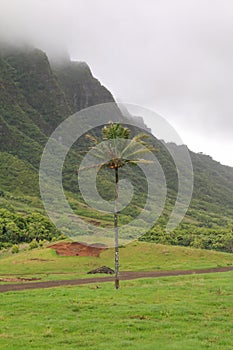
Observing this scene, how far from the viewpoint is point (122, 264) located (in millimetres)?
59062

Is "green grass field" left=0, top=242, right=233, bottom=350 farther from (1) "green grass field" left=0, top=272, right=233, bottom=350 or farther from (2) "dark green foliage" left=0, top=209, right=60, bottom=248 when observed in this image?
(2) "dark green foliage" left=0, top=209, right=60, bottom=248

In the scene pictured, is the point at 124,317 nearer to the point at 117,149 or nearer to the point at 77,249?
the point at 117,149

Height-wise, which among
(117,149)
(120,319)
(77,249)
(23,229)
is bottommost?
(120,319)

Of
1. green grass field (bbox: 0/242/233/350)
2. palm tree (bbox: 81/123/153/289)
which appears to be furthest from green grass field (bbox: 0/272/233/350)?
palm tree (bbox: 81/123/153/289)

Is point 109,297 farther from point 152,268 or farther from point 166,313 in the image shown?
point 152,268

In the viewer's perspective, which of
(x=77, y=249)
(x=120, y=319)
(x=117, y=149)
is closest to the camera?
(x=120, y=319)

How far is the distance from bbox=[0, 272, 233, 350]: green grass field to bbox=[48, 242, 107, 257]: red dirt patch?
33.3 meters

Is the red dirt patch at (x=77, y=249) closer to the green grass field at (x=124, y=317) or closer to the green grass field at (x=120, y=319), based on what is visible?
the green grass field at (x=124, y=317)

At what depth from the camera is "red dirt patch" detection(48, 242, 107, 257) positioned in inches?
2569

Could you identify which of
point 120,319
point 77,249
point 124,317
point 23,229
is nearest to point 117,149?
point 124,317

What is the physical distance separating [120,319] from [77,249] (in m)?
46.3

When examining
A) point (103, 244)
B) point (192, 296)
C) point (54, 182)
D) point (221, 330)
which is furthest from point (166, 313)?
point (54, 182)

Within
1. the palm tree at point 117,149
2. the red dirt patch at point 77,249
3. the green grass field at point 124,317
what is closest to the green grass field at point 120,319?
the green grass field at point 124,317

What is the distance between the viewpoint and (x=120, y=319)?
21125mm
